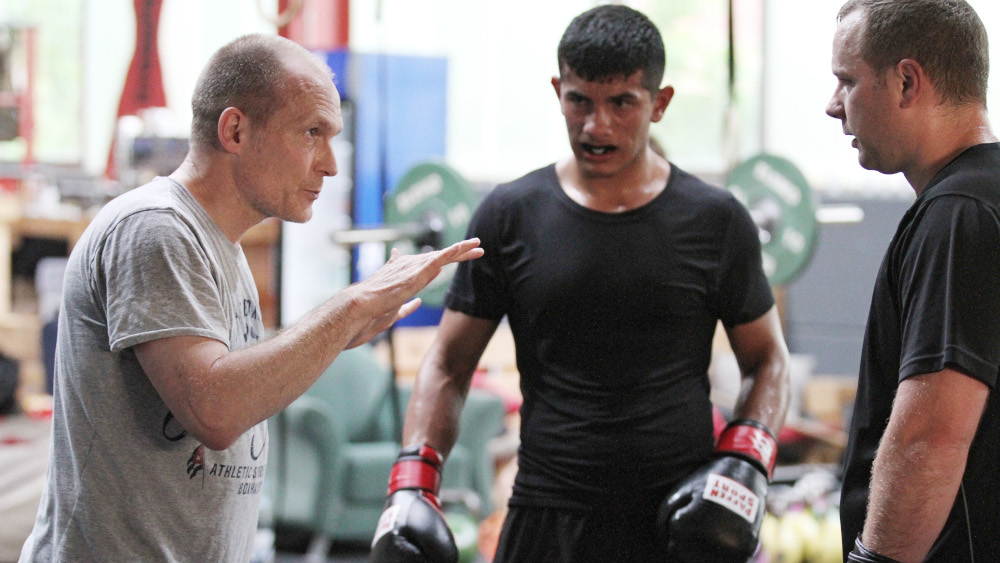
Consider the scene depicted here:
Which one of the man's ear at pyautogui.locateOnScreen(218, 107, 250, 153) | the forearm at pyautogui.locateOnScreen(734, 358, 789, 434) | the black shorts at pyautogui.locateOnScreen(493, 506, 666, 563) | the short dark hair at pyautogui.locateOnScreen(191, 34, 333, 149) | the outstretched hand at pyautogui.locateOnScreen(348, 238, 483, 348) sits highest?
the short dark hair at pyautogui.locateOnScreen(191, 34, 333, 149)

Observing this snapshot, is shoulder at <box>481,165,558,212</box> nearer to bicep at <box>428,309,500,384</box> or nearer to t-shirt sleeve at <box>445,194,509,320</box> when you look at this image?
t-shirt sleeve at <box>445,194,509,320</box>

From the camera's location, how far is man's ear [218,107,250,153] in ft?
4.60

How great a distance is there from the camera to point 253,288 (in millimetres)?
1546

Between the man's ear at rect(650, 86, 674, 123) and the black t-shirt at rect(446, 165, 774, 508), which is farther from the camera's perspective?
the man's ear at rect(650, 86, 674, 123)

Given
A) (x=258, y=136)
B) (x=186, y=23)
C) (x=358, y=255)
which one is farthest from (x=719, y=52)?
(x=258, y=136)

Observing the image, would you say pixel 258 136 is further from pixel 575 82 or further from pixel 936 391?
pixel 936 391

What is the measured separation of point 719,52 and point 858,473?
5.94 metres

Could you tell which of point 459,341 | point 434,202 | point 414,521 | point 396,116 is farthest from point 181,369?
point 396,116

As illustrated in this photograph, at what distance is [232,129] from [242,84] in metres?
0.07

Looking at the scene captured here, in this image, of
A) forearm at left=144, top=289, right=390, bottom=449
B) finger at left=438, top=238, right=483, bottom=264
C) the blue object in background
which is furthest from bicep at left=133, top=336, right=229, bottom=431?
the blue object in background

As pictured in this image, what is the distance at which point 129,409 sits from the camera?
1.30m

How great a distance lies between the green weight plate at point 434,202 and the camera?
3.76 m

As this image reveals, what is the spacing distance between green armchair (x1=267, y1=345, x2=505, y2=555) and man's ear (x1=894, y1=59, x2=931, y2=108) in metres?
3.01

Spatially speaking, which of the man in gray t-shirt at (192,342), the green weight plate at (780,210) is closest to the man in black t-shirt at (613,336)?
the man in gray t-shirt at (192,342)
